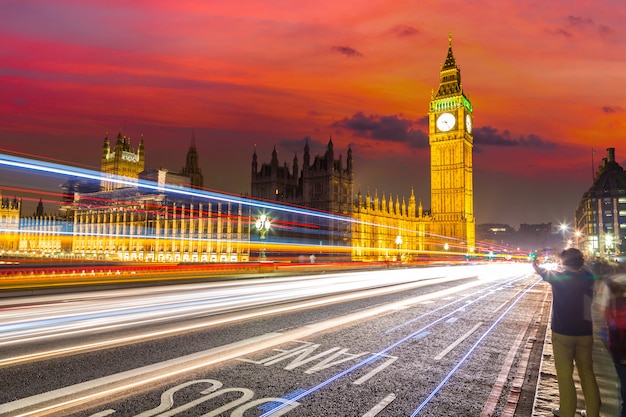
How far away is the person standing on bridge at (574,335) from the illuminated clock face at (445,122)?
116864mm

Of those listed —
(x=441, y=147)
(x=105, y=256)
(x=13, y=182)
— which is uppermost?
(x=441, y=147)

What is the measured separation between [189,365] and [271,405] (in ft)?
8.18

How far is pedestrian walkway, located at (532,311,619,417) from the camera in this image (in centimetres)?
602

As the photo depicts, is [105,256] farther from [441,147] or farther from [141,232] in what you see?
[441,147]

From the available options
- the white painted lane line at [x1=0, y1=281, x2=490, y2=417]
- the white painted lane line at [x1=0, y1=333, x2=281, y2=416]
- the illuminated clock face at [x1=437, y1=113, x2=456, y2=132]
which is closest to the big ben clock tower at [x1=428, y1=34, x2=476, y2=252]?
the illuminated clock face at [x1=437, y1=113, x2=456, y2=132]

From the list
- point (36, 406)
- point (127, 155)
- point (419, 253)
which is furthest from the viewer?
point (127, 155)

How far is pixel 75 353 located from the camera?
8508 millimetres

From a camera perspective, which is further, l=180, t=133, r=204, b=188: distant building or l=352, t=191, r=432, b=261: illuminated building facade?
l=180, t=133, r=204, b=188: distant building

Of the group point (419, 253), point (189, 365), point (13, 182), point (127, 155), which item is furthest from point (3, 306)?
point (127, 155)

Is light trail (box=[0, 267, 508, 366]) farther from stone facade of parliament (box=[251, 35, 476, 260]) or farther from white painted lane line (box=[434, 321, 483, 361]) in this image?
stone facade of parliament (box=[251, 35, 476, 260])

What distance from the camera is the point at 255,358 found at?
330 inches

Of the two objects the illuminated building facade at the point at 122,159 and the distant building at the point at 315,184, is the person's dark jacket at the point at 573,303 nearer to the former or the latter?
the distant building at the point at 315,184

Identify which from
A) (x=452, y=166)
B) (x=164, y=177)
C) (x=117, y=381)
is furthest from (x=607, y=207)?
(x=117, y=381)

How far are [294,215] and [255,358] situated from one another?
2869 inches
